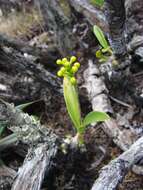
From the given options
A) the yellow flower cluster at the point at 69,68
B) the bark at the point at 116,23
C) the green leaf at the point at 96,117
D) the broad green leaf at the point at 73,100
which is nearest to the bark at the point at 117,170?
the green leaf at the point at 96,117

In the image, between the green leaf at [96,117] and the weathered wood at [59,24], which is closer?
the green leaf at [96,117]

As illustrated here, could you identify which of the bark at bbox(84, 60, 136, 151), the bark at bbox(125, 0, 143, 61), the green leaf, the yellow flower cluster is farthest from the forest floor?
the yellow flower cluster

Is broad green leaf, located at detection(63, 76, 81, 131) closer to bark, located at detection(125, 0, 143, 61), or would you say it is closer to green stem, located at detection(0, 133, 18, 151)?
green stem, located at detection(0, 133, 18, 151)

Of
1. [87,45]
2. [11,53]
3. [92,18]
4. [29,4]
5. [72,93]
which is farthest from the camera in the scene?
[29,4]

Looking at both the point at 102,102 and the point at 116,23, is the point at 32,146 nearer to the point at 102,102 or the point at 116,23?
the point at 102,102

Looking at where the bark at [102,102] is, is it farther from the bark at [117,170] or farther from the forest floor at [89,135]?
the bark at [117,170]

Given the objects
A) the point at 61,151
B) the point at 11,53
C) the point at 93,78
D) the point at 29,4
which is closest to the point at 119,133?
the point at 61,151

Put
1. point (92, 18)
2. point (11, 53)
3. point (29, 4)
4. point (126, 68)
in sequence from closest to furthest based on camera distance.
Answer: point (126, 68)
point (11, 53)
point (92, 18)
point (29, 4)

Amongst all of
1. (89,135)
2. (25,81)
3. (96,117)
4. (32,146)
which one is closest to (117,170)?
(96,117)

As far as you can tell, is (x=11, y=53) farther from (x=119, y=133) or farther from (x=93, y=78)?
(x=119, y=133)
